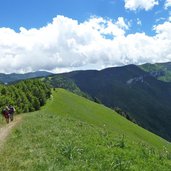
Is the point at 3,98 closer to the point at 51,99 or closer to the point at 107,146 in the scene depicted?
the point at 51,99

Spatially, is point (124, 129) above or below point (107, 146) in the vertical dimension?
below

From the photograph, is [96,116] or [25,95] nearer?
[25,95]

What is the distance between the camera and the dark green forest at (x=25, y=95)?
99.9 metres

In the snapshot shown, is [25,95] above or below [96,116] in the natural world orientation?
above

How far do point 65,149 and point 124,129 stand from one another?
330 feet

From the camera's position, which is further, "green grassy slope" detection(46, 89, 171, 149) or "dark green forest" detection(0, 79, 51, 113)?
"green grassy slope" detection(46, 89, 171, 149)

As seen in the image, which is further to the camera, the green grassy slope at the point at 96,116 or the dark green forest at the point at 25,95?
the green grassy slope at the point at 96,116

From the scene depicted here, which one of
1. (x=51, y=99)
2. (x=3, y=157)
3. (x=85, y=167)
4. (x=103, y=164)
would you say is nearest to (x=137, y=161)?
(x=103, y=164)

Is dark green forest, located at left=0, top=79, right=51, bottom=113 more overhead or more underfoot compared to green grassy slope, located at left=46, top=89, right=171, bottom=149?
more overhead

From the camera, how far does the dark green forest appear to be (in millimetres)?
99938

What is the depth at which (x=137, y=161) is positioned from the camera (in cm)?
2198

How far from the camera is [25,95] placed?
113000 mm

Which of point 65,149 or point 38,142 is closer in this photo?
point 65,149

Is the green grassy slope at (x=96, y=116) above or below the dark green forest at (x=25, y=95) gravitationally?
below
